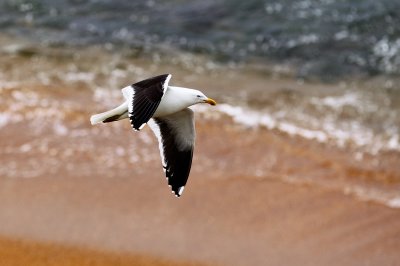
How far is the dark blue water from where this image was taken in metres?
10.3

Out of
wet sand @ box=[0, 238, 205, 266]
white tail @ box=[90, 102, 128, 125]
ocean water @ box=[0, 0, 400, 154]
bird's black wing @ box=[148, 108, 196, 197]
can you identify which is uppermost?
ocean water @ box=[0, 0, 400, 154]

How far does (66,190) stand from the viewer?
6559 millimetres

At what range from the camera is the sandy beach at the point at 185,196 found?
19.7 feet

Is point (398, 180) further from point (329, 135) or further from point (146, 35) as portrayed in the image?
point (146, 35)

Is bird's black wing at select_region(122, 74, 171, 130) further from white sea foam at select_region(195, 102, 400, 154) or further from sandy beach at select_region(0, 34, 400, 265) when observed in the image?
white sea foam at select_region(195, 102, 400, 154)

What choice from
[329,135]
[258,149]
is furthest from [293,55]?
[258,149]

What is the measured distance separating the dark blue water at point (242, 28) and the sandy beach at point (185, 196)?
89.4 inches

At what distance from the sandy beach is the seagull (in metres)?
1.02

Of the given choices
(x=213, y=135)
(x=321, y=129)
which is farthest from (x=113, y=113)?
(x=321, y=129)

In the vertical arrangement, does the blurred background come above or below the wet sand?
above

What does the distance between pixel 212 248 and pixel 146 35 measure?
525 cm

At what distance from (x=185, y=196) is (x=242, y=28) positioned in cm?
475

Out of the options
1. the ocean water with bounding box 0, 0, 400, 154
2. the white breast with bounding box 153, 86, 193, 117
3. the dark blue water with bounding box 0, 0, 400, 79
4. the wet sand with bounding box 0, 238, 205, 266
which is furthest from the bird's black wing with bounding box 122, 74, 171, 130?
the dark blue water with bounding box 0, 0, 400, 79

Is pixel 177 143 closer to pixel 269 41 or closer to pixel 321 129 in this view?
pixel 321 129
